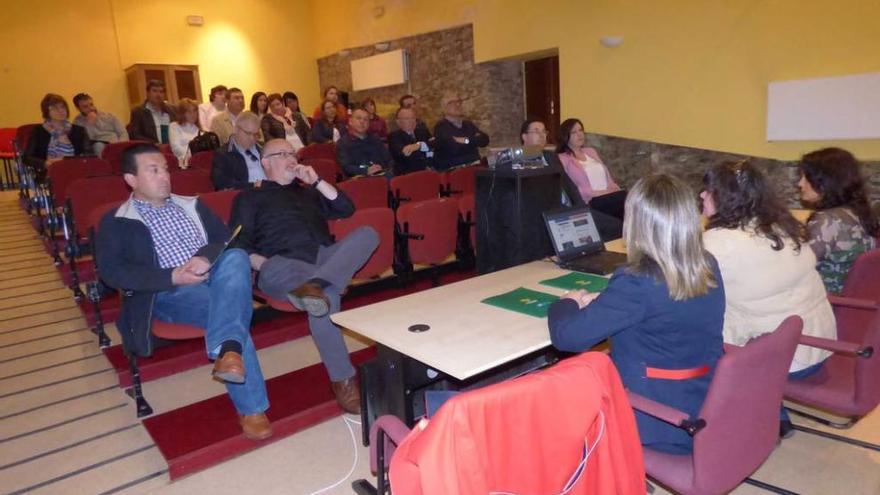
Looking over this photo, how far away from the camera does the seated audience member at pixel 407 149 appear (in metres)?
6.12

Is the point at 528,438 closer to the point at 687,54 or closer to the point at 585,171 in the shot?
the point at 585,171

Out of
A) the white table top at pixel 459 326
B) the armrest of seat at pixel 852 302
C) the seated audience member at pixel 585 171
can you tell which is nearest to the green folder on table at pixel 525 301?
the white table top at pixel 459 326

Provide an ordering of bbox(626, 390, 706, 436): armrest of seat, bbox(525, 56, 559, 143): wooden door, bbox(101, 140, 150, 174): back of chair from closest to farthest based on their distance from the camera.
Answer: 1. bbox(626, 390, 706, 436): armrest of seat
2. bbox(101, 140, 150, 174): back of chair
3. bbox(525, 56, 559, 143): wooden door

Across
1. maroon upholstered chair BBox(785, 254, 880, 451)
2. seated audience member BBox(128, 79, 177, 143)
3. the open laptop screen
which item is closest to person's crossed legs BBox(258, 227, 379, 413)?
the open laptop screen

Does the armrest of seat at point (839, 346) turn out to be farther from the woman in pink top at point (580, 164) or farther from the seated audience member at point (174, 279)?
the woman in pink top at point (580, 164)

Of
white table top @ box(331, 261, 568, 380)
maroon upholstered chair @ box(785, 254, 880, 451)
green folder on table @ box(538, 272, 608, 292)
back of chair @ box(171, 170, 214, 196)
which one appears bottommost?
maroon upholstered chair @ box(785, 254, 880, 451)

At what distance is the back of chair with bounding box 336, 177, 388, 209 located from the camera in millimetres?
4543

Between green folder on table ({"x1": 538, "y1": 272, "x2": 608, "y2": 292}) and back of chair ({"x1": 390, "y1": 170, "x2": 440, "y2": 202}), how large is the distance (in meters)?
2.67

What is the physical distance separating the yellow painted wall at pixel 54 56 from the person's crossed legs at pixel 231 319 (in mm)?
8624

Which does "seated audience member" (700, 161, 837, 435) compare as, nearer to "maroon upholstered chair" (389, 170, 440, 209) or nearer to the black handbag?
"maroon upholstered chair" (389, 170, 440, 209)

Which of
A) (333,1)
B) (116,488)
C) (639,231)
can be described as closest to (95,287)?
(116,488)

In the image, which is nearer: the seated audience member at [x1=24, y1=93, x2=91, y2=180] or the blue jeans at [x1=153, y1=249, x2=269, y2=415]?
the blue jeans at [x1=153, y1=249, x2=269, y2=415]

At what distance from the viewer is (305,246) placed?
3.07 metres

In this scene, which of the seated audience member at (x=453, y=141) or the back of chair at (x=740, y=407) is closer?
the back of chair at (x=740, y=407)
